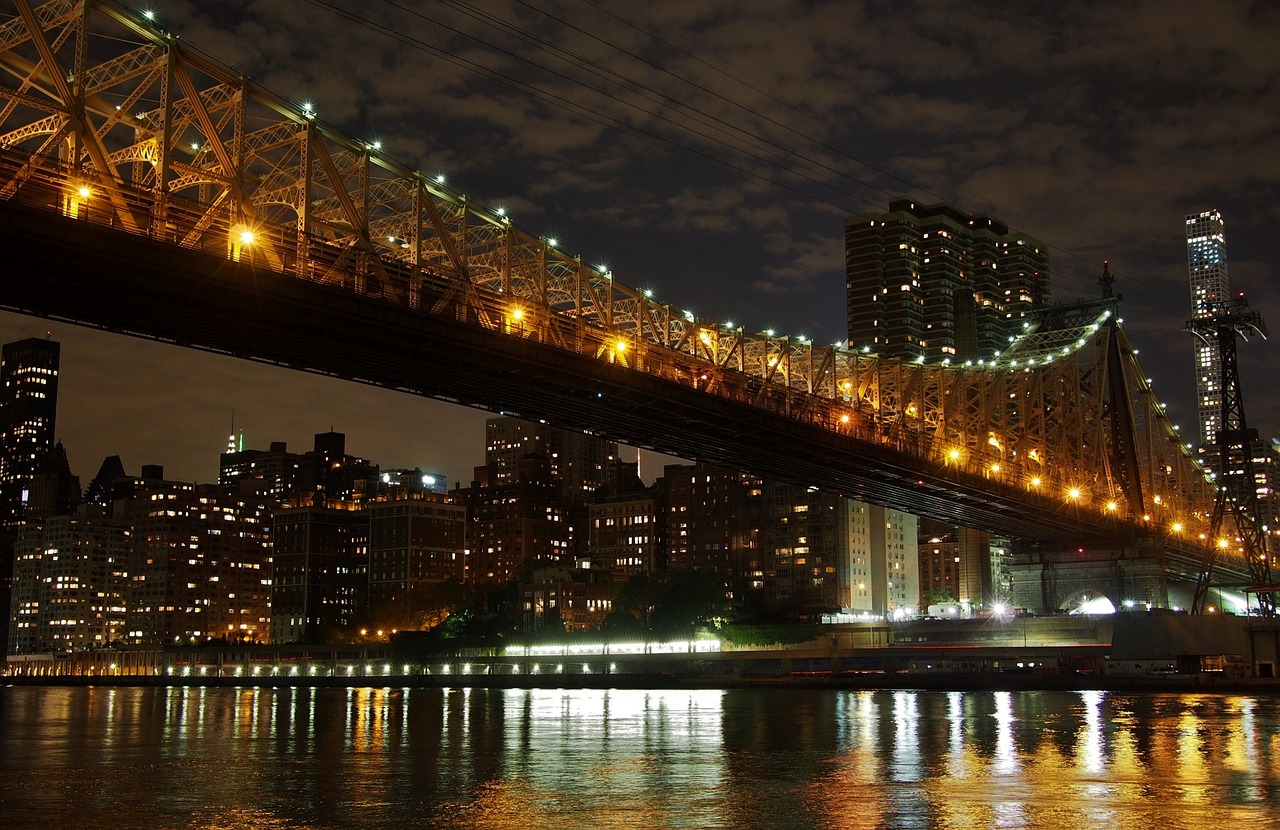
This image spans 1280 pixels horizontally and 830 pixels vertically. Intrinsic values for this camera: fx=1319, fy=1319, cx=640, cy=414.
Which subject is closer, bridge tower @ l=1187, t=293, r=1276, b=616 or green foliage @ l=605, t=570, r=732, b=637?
bridge tower @ l=1187, t=293, r=1276, b=616

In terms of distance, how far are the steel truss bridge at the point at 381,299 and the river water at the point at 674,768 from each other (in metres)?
16.3

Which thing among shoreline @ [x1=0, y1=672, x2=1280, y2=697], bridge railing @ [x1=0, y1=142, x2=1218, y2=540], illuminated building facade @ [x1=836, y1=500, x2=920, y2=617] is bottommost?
shoreline @ [x1=0, y1=672, x2=1280, y2=697]

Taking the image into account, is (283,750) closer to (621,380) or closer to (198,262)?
(198,262)

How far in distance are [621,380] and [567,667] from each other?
245 feet

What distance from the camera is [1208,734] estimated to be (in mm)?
50594

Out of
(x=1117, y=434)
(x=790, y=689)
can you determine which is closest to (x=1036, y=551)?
(x=1117, y=434)

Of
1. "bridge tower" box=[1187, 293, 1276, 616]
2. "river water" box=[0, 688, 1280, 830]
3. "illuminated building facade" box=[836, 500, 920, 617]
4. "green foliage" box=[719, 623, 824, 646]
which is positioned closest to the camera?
"river water" box=[0, 688, 1280, 830]

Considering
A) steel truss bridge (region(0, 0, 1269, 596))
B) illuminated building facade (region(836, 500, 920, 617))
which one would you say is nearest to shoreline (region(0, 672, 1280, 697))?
steel truss bridge (region(0, 0, 1269, 596))

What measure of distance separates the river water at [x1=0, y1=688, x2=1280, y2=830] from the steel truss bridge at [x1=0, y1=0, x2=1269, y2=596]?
53.5 ft

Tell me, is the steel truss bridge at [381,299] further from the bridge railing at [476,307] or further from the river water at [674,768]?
the river water at [674,768]

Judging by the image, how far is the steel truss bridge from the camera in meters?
44.2

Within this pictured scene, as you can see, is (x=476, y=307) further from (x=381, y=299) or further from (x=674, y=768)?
(x=674, y=768)

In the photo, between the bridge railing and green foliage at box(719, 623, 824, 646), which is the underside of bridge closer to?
the bridge railing

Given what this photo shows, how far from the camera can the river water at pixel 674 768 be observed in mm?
30531
